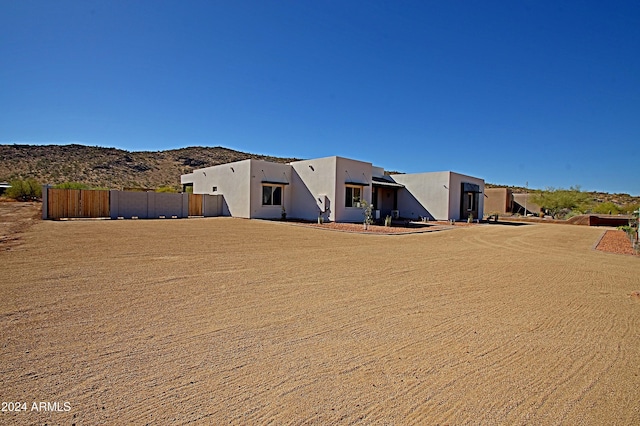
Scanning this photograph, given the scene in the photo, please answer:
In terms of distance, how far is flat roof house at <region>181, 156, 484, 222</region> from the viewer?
2277 centimetres

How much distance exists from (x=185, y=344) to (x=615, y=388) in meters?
3.95

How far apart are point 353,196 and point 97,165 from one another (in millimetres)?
45354

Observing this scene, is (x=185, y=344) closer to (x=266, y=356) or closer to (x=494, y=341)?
(x=266, y=356)

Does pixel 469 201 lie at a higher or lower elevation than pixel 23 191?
higher

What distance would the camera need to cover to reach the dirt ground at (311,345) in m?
2.69

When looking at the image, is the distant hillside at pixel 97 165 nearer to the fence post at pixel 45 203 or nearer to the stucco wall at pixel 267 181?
the fence post at pixel 45 203

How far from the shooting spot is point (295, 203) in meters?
25.5

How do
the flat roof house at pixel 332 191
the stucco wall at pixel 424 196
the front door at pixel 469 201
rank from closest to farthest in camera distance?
the flat roof house at pixel 332 191, the stucco wall at pixel 424 196, the front door at pixel 469 201

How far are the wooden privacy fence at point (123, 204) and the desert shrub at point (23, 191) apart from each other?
20125mm

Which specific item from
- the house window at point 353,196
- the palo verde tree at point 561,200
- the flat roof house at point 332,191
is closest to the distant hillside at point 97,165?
the flat roof house at point 332,191

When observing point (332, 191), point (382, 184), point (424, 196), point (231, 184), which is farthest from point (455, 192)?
point (231, 184)

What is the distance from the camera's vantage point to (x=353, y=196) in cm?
2362

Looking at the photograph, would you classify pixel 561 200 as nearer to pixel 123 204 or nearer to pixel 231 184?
pixel 231 184

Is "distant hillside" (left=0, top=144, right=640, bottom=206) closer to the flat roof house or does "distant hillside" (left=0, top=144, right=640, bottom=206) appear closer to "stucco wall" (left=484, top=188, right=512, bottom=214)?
"stucco wall" (left=484, top=188, right=512, bottom=214)
